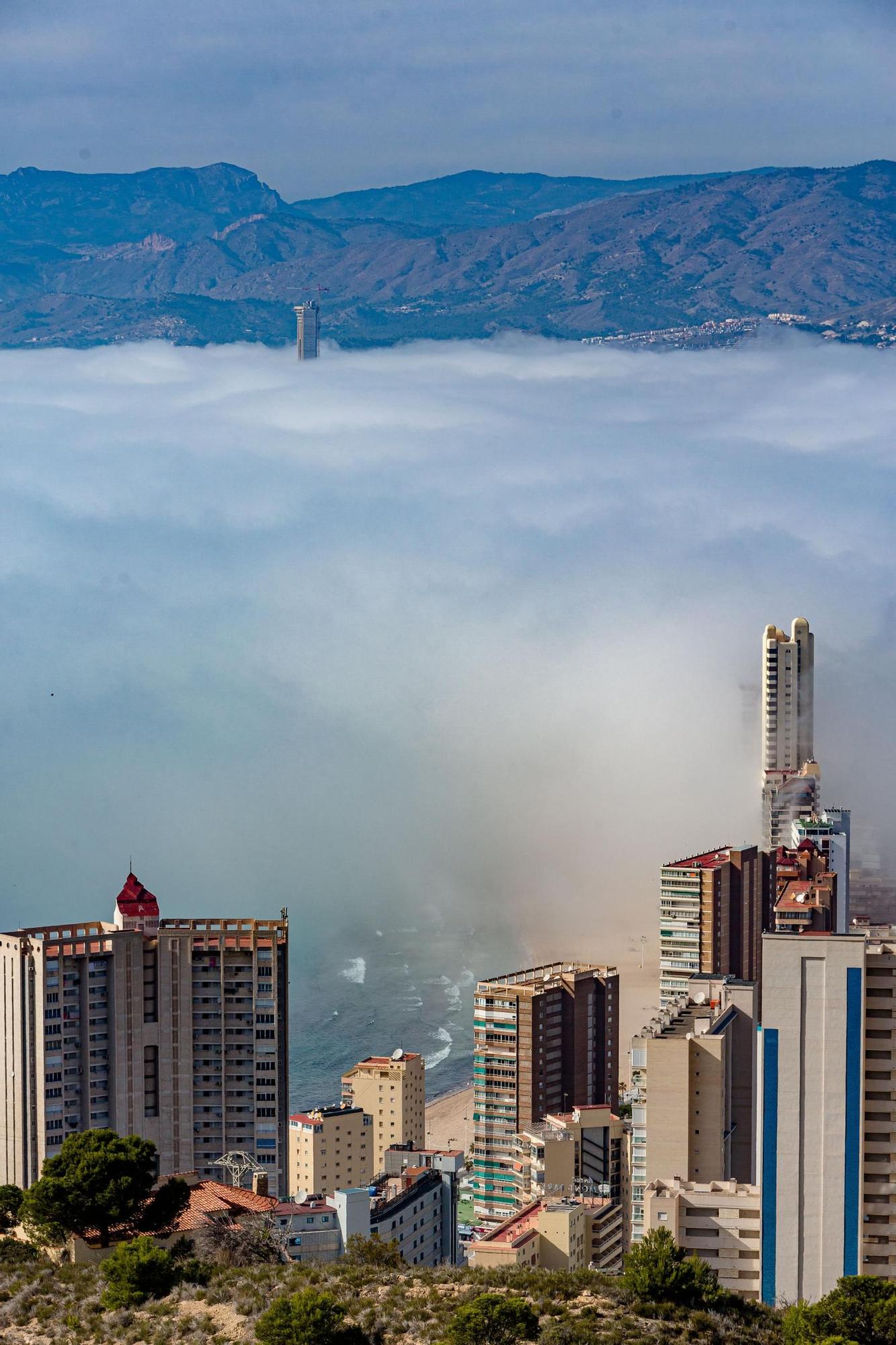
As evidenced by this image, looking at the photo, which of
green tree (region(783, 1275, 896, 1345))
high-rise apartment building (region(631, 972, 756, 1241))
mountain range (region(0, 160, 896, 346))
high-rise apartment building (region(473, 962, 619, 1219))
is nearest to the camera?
green tree (region(783, 1275, 896, 1345))

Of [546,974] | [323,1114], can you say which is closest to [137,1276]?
[323,1114]

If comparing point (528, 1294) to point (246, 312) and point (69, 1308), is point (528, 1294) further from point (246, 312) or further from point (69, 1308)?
point (246, 312)

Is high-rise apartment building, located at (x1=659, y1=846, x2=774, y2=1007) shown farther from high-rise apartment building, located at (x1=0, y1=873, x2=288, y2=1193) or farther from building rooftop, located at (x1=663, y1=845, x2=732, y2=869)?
high-rise apartment building, located at (x1=0, y1=873, x2=288, y2=1193)

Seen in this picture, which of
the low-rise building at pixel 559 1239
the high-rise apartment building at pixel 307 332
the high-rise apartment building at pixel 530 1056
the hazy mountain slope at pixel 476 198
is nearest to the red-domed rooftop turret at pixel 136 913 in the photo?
the low-rise building at pixel 559 1239

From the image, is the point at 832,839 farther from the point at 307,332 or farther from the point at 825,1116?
the point at 307,332

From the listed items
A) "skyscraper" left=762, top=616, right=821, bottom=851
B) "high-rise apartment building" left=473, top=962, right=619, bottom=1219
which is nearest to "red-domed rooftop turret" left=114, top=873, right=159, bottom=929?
"high-rise apartment building" left=473, top=962, right=619, bottom=1219

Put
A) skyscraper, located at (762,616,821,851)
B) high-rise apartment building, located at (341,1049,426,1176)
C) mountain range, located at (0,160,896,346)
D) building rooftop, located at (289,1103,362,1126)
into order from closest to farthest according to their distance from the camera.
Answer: building rooftop, located at (289,1103,362,1126) → high-rise apartment building, located at (341,1049,426,1176) → skyscraper, located at (762,616,821,851) → mountain range, located at (0,160,896,346)

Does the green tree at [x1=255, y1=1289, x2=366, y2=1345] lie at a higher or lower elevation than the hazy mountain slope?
lower
